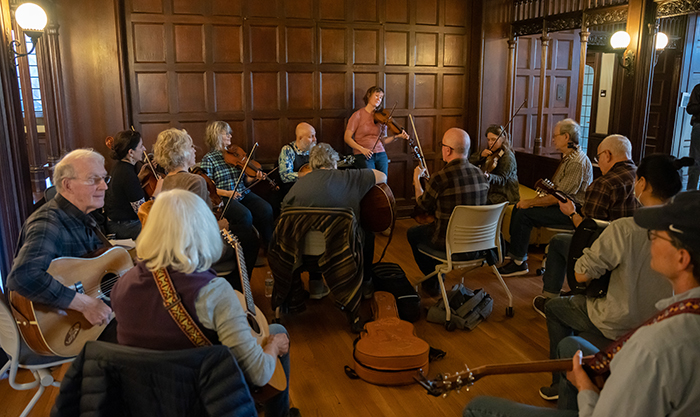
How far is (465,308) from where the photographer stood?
3365mm

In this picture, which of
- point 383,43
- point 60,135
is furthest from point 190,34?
point 383,43

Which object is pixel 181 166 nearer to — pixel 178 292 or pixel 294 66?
pixel 178 292

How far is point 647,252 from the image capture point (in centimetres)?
211

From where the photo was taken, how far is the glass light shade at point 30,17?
12.6ft

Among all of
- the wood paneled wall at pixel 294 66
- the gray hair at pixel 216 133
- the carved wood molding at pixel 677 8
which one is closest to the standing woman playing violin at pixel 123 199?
the gray hair at pixel 216 133

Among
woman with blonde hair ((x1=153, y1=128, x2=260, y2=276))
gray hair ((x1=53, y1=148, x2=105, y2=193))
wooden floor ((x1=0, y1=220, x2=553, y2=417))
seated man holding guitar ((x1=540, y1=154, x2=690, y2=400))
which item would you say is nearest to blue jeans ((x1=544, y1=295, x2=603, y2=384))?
seated man holding guitar ((x1=540, y1=154, x2=690, y2=400))

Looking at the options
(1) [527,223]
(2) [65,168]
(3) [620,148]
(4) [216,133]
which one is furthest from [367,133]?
(2) [65,168]

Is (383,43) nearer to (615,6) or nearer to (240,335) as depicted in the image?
(615,6)

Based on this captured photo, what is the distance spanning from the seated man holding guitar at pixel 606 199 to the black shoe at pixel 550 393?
40.0 inches

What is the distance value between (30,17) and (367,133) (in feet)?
10.1

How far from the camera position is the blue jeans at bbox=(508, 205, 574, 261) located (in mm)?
4121

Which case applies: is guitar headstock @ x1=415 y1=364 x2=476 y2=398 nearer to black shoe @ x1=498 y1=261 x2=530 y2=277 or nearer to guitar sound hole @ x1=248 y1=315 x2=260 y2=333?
guitar sound hole @ x1=248 y1=315 x2=260 y2=333

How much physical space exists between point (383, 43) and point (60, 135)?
11.1ft

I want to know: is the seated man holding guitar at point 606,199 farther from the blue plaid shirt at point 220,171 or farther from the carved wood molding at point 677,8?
the blue plaid shirt at point 220,171
